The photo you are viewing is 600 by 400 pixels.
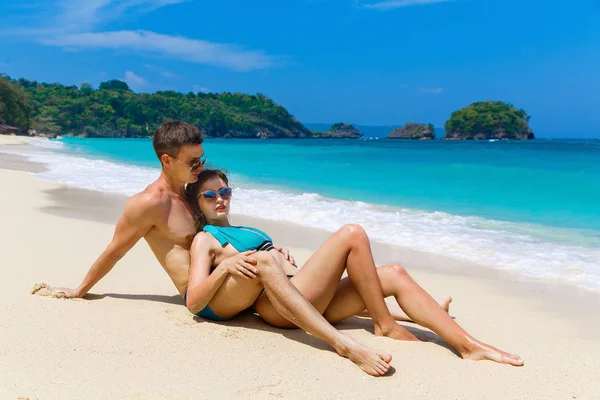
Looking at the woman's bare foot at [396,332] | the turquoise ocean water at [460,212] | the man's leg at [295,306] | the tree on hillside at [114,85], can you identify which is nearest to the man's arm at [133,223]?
the man's leg at [295,306]

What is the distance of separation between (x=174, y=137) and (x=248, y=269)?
1.02 meters

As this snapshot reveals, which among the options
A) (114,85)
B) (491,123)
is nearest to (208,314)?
(491,123)

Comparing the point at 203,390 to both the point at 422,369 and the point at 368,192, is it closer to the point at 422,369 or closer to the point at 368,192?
the point at 422,369

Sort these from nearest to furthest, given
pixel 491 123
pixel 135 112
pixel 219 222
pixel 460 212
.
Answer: pixel 219 222 < pixel 460 212 < pixel 135 112 < pixel 491 123

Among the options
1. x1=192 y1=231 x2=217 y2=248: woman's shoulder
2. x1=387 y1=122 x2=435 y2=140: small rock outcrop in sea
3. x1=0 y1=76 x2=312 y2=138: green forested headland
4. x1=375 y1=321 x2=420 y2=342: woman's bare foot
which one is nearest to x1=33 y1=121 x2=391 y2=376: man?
x1=192 y1=231 x2=217 y2=248: woman's shoulder

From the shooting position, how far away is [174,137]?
356 centimetres

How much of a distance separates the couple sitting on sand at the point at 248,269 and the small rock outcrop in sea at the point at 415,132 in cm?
12570

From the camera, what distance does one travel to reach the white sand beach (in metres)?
2.70

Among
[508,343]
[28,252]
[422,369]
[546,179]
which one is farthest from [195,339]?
[546,179]

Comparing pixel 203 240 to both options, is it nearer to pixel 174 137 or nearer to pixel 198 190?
pixel 198 190

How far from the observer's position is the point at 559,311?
461 cm

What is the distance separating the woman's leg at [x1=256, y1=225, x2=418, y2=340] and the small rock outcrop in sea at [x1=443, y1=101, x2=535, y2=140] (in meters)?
120

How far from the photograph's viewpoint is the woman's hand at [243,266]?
10.3 ft

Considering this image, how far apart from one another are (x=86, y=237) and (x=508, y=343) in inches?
187
